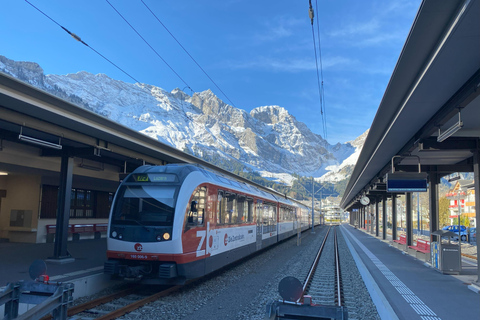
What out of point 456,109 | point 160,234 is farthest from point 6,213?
point 456,109

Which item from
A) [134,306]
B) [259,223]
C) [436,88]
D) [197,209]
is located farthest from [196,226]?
[259,223]

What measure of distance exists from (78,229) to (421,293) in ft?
51.6

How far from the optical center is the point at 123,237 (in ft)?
29.6

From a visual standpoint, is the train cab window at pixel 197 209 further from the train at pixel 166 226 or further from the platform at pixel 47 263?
the platform at pixel 47 263

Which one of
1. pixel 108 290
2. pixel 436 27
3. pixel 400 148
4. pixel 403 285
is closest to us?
pixel 436 27

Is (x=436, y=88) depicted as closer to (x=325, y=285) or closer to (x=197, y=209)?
(x=197, y=209)

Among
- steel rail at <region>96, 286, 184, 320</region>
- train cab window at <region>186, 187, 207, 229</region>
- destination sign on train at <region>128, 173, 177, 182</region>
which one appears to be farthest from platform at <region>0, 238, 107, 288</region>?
train cab window at <region>186, 187, 207, 229</region>

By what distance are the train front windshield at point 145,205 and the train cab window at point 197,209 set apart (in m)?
0.50

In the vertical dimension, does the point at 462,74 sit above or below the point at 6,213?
above

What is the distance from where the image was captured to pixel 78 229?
744 inches

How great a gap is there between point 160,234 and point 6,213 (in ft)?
38.9

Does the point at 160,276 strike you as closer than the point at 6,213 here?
Yes

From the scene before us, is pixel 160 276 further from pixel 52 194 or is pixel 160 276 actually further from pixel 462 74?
pixel 52 194

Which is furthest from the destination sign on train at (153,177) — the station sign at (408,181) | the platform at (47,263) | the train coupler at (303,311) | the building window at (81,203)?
the building window at (81,203)
